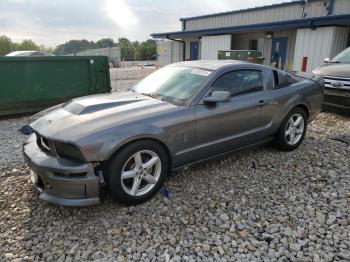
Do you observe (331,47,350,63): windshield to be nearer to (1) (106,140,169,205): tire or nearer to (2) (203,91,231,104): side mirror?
(2) (203,91,231,104): side mirror

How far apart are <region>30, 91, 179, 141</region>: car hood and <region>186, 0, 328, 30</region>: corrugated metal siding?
14.6 meters

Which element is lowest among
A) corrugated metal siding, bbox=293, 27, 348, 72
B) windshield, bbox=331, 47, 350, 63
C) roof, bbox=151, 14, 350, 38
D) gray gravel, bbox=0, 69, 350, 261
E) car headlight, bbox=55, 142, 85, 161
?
gray gravel, bbox=0, 69, 350, 261

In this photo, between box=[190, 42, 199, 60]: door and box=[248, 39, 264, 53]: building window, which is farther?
box=[190, 42, 199, 60]: door

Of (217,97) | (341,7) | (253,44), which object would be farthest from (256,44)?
(217,97)

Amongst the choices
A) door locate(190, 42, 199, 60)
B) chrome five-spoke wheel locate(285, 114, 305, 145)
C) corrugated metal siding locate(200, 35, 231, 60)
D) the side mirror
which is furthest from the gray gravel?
door locate(190, 42, 199, 60)

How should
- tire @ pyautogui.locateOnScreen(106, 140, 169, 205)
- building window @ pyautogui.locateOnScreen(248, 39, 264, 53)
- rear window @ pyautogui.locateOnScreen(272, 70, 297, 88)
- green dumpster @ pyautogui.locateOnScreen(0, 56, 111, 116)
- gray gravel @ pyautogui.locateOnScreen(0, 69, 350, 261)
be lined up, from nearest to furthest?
gray gravel @ pyautogui.locateOnScreen(0, 69, 350, 261), tire @ pyautogui.locateOnScreen(106, 140, 169, 205), rear window @ pyautogui.locateOnScreen(272, 70, 297, 88), green dumpster @ pyautogui.locateOnScreen(0, 56, 111, 116), building window @ pyautogui.locateOnScreen(248, 39, 264, 53)

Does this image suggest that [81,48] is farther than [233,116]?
Yes

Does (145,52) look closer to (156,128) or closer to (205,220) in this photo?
(156,128)

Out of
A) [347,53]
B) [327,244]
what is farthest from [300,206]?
[347,53]

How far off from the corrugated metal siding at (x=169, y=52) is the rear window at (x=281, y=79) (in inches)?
687

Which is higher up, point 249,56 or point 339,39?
point 339,39

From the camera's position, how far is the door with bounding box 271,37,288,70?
568 inches

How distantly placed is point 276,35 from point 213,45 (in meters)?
3.80

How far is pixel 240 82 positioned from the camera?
3947 millimetres
